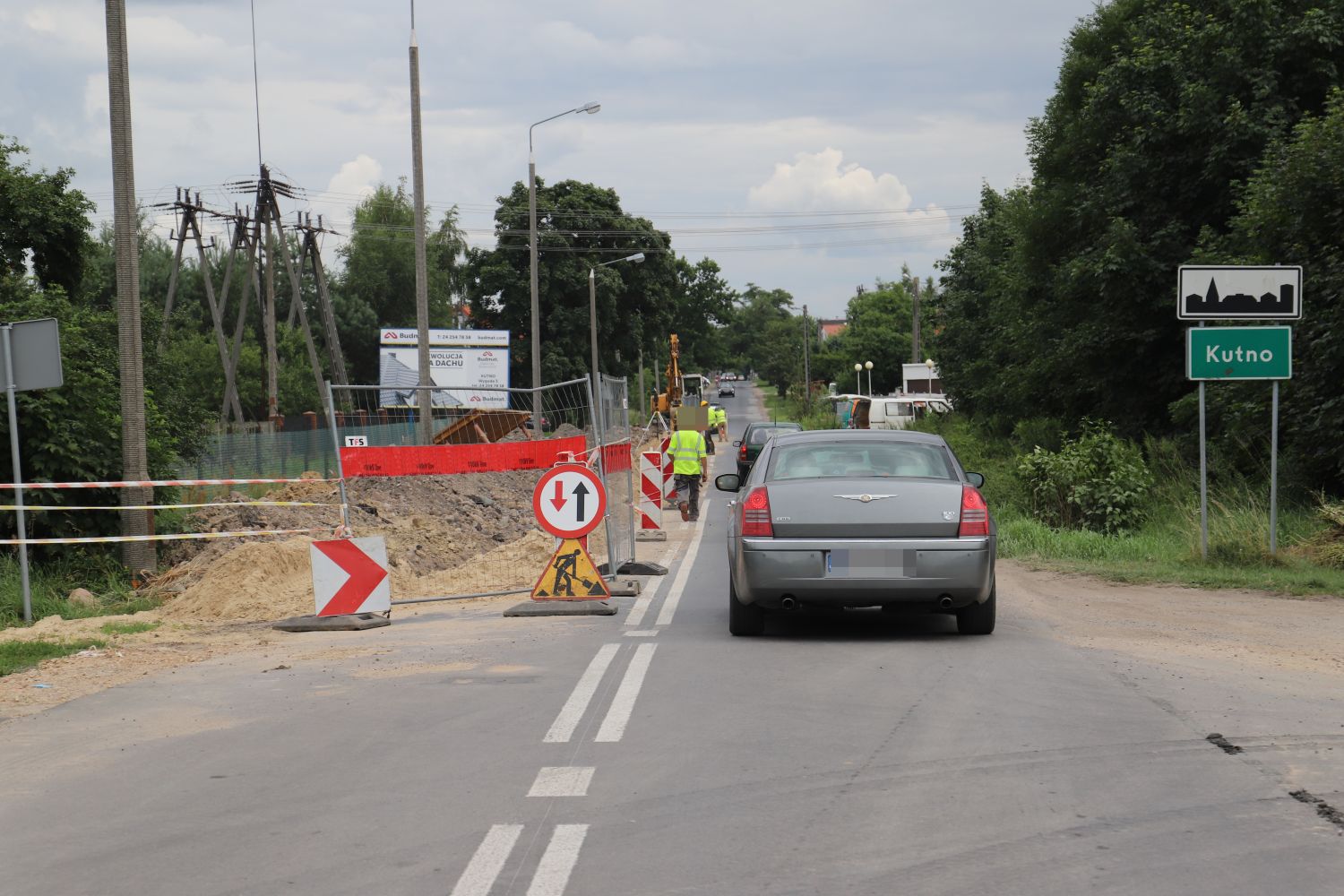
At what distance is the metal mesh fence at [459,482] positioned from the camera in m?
13.8

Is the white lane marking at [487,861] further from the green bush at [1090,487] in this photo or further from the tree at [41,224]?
the tree at [41,224]

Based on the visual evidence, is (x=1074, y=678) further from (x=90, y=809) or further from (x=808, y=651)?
(x=90, y=809)

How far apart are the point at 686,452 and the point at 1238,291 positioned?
36.6ft

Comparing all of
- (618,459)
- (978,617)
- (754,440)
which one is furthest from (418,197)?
(978,617)

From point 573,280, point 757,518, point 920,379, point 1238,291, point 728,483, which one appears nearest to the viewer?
point 757,518

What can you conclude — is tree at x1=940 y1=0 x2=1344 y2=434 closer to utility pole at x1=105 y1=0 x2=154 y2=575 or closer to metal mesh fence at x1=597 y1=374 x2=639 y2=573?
metal mesh fence at x1=597 y1=374 x2=639 y2=573

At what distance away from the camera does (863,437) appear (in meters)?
10.6

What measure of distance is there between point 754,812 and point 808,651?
159 inches

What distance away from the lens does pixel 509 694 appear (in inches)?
318

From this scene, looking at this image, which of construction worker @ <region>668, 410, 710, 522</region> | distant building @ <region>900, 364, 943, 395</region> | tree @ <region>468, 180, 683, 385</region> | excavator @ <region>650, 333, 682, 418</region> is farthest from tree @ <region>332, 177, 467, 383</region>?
construction worker @ <region>668, 410, 710, 522</region>

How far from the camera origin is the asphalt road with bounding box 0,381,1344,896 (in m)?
4.81

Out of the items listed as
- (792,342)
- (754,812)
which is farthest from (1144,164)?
(792,342)

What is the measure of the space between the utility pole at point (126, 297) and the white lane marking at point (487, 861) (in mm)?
11802

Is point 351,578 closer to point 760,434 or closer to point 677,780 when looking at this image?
point 677,780
